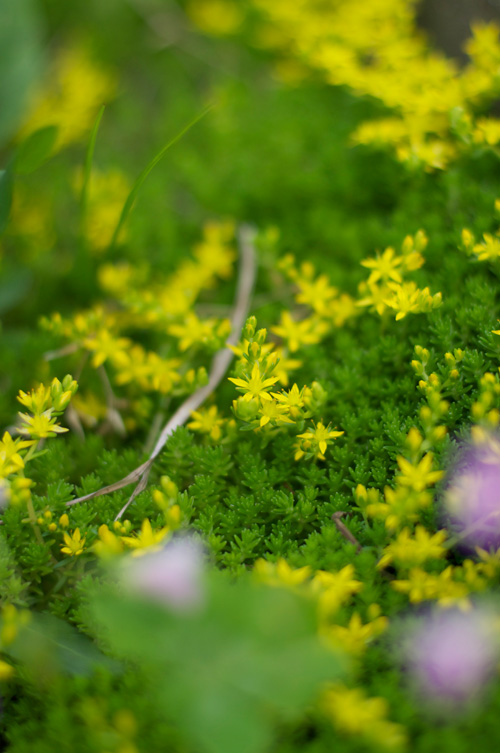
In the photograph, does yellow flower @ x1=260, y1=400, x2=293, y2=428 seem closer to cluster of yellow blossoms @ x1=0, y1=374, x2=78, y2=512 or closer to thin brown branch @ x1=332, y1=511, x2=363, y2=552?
thin brown branch @ x1=332, y1=511, x2=363, y2=552

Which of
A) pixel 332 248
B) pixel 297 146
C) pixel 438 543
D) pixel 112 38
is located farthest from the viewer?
pixel 112 38

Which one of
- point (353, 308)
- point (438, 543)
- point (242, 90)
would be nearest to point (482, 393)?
point (438, 543)

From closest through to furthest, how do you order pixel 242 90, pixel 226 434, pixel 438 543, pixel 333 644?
pixel 333 644 → pixel 438 543 → pixel 226 434 → pixel 242 90

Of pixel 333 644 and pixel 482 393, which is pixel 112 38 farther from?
pixel 333 644

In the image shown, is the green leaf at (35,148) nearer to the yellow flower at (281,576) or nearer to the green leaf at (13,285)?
the green leaf at (13,285)

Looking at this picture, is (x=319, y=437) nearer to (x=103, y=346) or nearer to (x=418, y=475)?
(x=418, y=475)

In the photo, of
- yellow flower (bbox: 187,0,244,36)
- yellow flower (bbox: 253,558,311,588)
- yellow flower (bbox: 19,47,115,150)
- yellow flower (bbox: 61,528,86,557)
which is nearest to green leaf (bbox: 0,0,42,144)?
yellow flower (bbox: 19,47,115,150)
